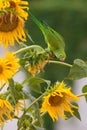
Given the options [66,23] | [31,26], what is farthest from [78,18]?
[31,26]

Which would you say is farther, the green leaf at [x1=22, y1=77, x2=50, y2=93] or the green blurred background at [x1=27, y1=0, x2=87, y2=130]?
the green blurred background at [x1=27, y1=0, x2=87, y2=130]

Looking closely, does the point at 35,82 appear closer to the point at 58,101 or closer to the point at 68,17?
the point at 58,101

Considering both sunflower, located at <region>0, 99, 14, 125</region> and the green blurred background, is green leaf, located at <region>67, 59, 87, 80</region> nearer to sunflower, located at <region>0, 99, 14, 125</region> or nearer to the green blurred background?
sunflower, located at <region>0, 99, 14, 125</region>

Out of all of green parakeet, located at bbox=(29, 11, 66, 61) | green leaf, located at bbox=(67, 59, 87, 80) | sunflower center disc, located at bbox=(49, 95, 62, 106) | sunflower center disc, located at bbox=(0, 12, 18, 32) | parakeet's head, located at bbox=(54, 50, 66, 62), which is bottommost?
sunflower center disc, located at bbox=(49, 95, 62, 106)

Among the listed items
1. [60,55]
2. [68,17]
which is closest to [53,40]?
[60,55]

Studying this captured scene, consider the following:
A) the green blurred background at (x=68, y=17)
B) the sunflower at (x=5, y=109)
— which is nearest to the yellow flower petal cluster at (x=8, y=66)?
the sunflower at (x=5, y=109)

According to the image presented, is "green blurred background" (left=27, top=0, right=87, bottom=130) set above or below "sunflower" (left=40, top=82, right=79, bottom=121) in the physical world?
below

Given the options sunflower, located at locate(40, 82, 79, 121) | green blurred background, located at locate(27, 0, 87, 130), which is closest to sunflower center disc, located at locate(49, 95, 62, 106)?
sunflower, located at locate(40, 82, 79, 121)
